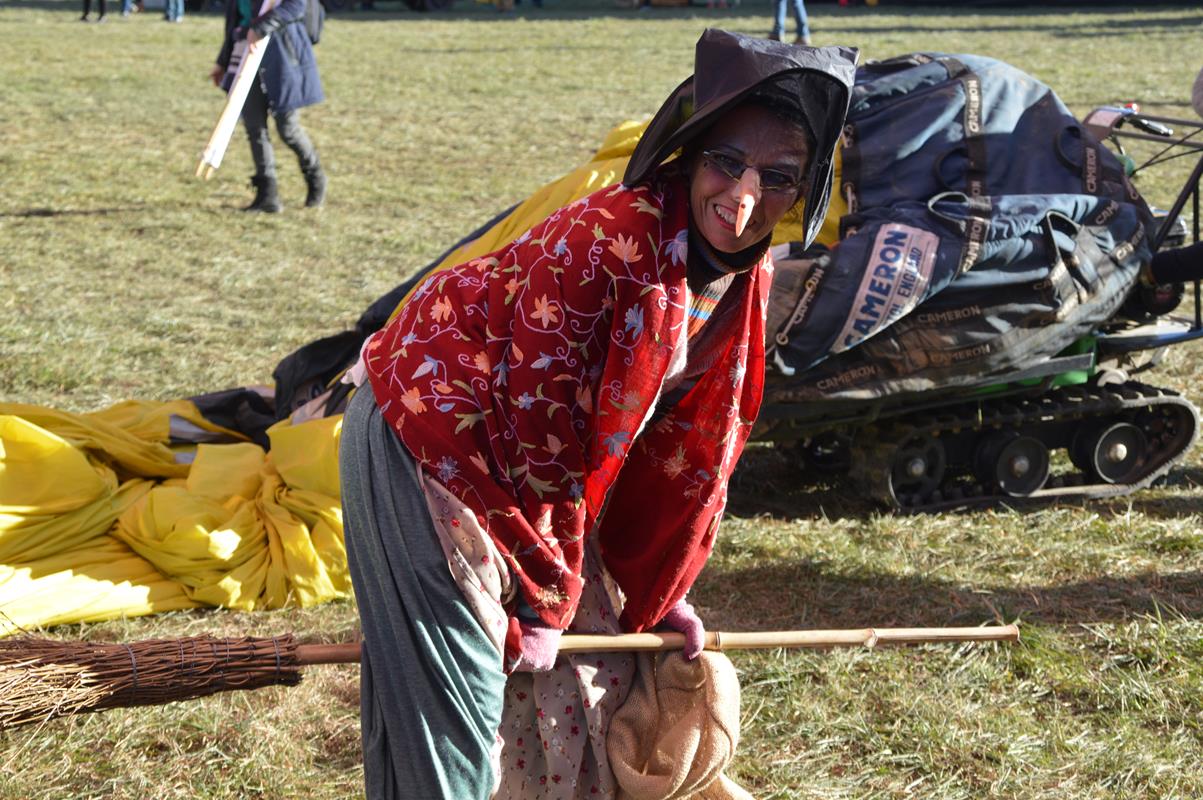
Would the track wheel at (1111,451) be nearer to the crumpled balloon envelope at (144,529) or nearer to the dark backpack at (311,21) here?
the crumpled balloon envelope at (144,529)

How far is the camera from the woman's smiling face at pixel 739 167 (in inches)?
96.4

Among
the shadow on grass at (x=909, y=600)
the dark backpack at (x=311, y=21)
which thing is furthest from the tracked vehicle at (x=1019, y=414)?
the dark backpack at (x=311, y=21)

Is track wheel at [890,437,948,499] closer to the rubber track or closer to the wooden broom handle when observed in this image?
the rubber track

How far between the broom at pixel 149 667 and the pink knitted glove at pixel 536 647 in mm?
283

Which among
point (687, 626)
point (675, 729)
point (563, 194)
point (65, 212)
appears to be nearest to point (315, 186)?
point (65, 212)

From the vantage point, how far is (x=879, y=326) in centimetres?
489

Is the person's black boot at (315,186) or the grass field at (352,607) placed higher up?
the person's black boot at (315,186)

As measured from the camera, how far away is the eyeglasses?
2.45 meters

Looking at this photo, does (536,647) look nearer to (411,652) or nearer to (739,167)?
(411,652)

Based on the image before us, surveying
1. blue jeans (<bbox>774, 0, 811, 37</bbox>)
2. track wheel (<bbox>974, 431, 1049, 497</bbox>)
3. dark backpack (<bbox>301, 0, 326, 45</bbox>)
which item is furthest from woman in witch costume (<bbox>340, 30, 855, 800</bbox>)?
blue jeans (<bbox>774, 0, 811, 37</bbox>)

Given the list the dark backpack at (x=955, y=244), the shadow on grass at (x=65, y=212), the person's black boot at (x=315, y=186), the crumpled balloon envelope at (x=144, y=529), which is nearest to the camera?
the crumpled balloon envelope at (x=144, y=529)

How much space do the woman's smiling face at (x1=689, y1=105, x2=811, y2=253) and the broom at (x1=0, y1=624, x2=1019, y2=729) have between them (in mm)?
964

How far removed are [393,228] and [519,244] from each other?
7.63m

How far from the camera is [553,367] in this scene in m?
2.41
